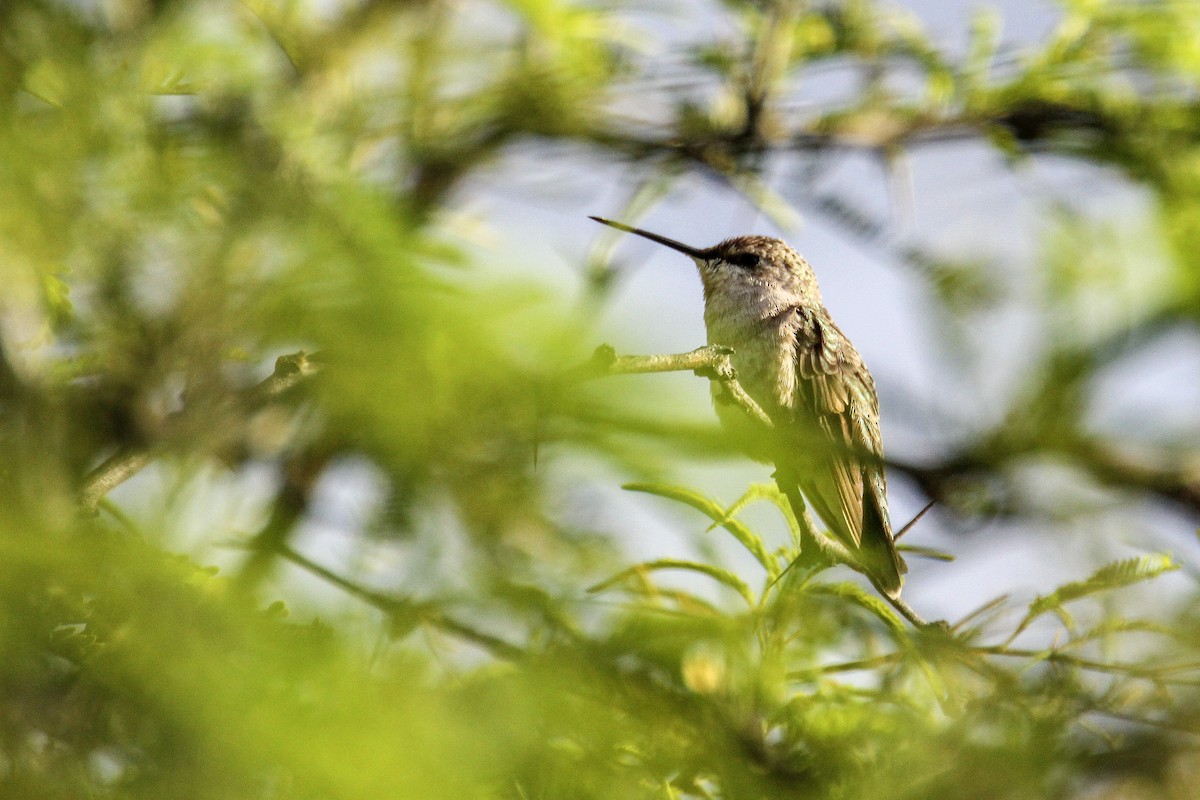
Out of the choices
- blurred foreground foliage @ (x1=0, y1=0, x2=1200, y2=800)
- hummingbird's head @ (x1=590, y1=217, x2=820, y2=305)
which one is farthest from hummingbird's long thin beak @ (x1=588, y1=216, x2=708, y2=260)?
blurred foreground foliage @ (x1=0, y1=0, x2=1200, y2=800)

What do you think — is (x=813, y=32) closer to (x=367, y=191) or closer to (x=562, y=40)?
(x=562, y=40)

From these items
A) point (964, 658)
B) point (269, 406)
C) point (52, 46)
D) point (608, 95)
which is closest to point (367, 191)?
point (269, 406)

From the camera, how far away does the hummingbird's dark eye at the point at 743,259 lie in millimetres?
4668

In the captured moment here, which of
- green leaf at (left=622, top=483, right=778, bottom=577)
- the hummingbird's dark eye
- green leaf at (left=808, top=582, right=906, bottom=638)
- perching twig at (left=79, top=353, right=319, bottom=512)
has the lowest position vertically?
the hummingbird's dark eye

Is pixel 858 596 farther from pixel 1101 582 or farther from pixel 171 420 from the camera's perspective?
pixel 171 420

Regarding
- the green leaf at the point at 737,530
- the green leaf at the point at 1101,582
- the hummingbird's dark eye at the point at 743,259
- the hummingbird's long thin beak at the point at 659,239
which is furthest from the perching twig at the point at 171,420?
the hummingbird's dark eye at the point at 743,259

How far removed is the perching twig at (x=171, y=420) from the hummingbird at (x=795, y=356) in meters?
1.80

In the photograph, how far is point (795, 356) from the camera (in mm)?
4113

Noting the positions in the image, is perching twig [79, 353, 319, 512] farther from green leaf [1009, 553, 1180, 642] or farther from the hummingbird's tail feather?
the hummingbird's tail feather

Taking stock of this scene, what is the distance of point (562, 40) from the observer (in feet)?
6.43

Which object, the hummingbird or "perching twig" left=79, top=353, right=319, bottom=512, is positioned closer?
→ "perching twig" left=79, top=353, right=319, bottom=512

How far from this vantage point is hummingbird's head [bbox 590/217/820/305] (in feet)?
14.6

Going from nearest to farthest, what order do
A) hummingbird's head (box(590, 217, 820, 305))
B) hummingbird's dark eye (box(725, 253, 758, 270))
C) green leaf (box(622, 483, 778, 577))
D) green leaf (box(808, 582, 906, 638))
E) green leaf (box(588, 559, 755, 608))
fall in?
green leaf (box(622, 483, 778, 577)) → green leaf (box(808, 582, 906, 638)) → green leaf (box(588, 559, 755, 608)) → hummingbird's head (box(590, 217, 820, 305)) → hummingbird's dark eye (box(725, 253, 758, 270))

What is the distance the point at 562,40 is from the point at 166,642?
143 cm
